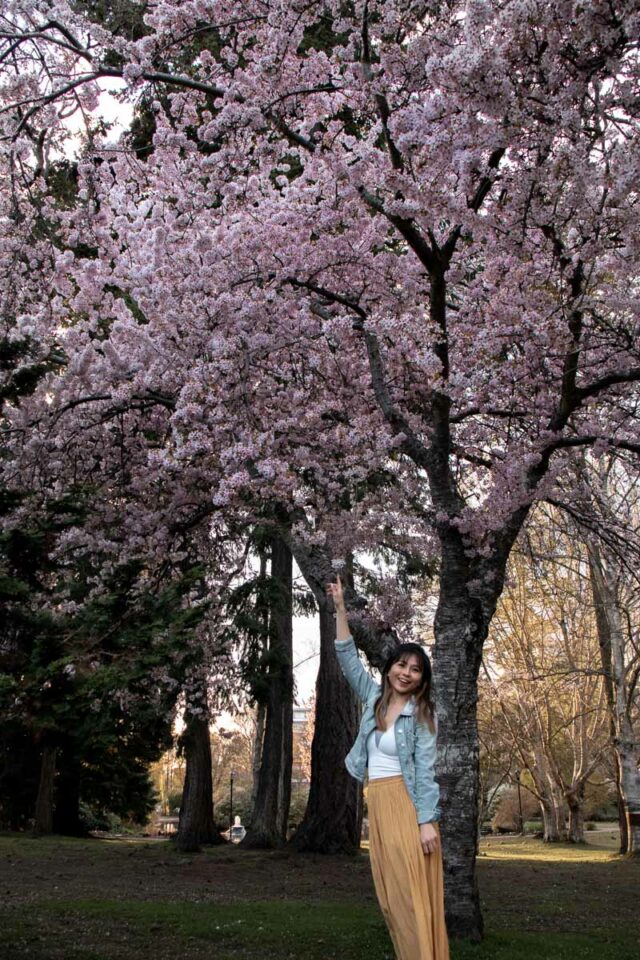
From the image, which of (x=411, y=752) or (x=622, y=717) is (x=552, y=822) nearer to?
(x=622, y=717)

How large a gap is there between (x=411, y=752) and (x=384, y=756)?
114 millimetres

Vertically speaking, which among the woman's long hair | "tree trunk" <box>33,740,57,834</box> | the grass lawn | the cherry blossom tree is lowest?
the grass lawn

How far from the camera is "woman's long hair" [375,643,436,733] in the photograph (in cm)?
364

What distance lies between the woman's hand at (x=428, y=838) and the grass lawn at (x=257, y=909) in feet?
9.06

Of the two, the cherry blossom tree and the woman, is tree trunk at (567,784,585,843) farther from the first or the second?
the woman

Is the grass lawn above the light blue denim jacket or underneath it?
underneath

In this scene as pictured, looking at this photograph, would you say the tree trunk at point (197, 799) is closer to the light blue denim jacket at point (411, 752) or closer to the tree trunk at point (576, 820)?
the tree trunk at point (576, 820)

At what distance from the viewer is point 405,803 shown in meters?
3.46

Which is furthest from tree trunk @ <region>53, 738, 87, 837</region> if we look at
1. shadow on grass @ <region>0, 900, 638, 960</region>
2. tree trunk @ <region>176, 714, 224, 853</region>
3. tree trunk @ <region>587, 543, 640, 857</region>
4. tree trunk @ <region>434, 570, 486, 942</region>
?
tree trunk @ <region>434, 570, 486, 942</region>

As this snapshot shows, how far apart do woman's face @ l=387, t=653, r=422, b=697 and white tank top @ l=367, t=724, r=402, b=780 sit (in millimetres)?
173

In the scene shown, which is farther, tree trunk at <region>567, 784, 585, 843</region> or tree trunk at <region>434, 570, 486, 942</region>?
tree trunk at <region>567, 784, 585, 843</region>

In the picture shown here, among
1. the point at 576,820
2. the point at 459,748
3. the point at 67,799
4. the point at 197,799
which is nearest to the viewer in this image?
the point at 459,748

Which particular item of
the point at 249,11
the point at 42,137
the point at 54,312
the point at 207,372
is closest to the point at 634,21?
the point at 249,11

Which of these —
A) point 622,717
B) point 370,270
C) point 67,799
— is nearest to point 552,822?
point 622,717
